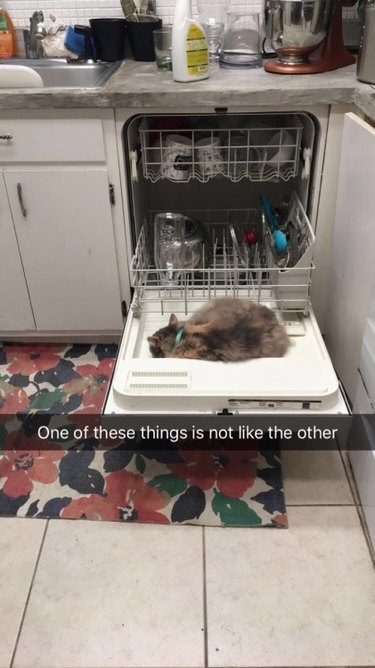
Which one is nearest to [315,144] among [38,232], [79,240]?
[79,240]

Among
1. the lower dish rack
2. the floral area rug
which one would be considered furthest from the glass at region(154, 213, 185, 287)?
the floral area rug

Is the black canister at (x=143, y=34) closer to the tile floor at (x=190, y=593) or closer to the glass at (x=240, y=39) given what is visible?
the glass at (x=240, y=39)

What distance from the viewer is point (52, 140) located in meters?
1.52

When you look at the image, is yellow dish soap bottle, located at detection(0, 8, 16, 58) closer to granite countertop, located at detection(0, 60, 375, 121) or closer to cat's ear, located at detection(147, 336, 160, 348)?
granite countertop, located at detection(0, 60, 375, 121)

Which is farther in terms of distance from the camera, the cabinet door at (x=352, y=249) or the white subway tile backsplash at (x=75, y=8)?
the white subway tile backsplash at (x=75, y=8)

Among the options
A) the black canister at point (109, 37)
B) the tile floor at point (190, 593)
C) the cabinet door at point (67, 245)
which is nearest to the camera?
the tile floor at point (190, 593)

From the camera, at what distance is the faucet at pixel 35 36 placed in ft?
6.24

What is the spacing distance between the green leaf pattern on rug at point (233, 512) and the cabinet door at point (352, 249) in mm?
435

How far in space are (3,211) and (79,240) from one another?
0.26 metres

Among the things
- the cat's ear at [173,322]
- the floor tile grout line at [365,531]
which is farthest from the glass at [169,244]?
the floor tile grout line at [365,531]

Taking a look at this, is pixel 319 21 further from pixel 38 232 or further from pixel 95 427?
pixel 95 427

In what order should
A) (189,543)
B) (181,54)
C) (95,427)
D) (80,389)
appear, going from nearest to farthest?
1. (189,543)
2. (181,54)
3. (95,427)
4. (80,389)

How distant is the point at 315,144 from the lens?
154 centimetres

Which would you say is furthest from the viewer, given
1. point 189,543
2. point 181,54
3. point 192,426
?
point 181,54
